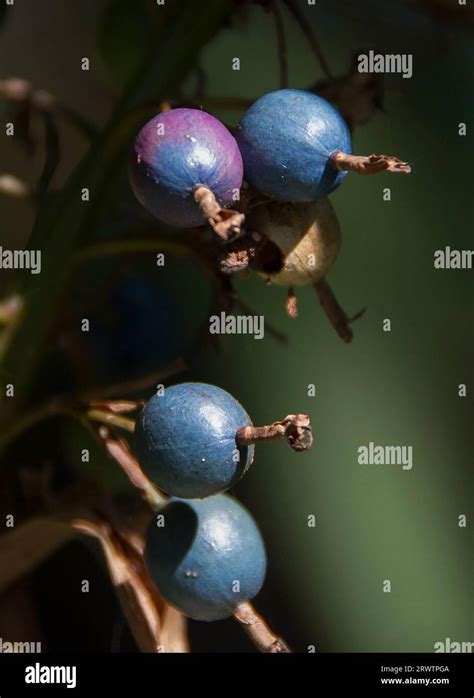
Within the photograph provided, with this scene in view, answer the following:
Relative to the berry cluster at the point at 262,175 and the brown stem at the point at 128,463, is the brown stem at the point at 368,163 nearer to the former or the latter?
the berry cluster at the point at 262,175

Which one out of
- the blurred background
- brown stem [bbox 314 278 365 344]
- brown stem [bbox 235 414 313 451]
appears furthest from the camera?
the blurred background

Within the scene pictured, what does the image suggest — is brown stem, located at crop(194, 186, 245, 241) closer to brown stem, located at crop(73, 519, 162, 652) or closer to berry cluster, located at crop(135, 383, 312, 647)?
berry cluster, located at crop(135, 383, 312, 647)

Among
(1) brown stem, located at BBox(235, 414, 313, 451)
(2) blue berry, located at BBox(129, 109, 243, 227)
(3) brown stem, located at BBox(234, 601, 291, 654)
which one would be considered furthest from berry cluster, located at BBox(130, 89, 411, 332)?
(3) brown stem, located at BBox(234, 601, 291, 654)

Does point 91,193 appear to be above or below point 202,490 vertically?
above

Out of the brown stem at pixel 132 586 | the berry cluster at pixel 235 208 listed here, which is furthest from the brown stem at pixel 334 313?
the brown stem at pixel 132 586

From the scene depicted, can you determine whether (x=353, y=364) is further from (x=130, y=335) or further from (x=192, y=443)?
(x=192, y=443)

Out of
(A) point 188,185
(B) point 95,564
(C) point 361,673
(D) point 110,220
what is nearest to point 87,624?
(B) point 95,564

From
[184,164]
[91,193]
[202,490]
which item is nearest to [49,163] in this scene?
[91,193]
